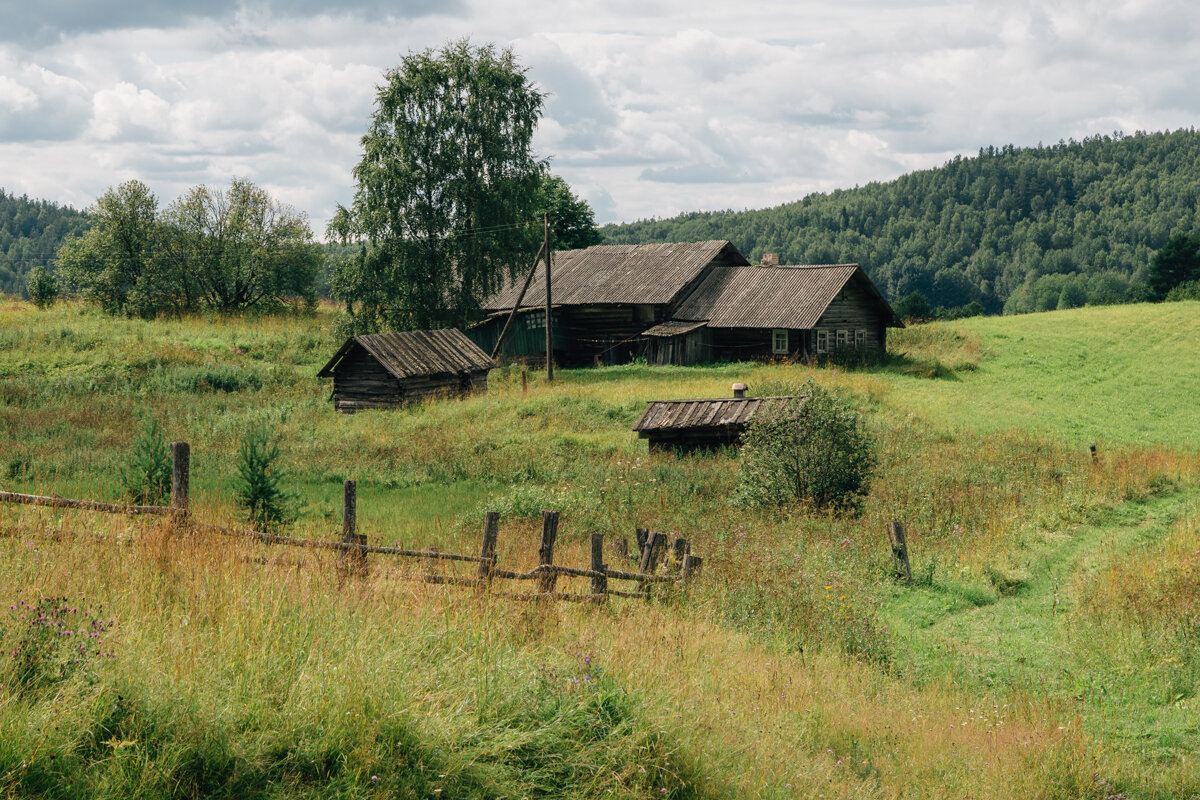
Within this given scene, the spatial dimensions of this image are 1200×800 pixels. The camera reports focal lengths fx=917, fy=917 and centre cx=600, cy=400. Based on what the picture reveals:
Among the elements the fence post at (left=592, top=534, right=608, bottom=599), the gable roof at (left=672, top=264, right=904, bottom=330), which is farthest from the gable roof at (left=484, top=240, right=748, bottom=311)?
the fence post at (left=592, top=534, right=608, bottom=599)

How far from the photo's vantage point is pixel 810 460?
16.2 metres

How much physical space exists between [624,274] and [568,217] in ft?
45.8

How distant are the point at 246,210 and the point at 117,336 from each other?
1411 cm

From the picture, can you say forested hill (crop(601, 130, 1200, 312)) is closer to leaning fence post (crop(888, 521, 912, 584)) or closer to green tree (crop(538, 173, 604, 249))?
green tree (crop(538, 173, 604, 249))

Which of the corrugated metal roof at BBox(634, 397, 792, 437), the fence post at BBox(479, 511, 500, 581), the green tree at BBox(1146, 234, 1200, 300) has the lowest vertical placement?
the fence post at BBox(479, 511, 500, 581)

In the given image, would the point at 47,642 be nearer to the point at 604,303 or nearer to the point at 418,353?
the point at 418,353

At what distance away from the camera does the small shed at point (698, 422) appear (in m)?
20.9

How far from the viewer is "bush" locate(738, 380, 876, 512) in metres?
16.1

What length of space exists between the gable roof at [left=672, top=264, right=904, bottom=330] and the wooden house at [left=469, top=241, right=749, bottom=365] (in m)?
1.27

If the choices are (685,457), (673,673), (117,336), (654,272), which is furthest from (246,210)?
(673,673)

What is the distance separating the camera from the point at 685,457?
2131 cm

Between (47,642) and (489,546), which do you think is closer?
(47,642)

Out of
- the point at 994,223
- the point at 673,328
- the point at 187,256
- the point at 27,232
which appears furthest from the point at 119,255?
the point at 994,223

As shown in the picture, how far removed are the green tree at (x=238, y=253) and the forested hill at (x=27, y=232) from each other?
97.6 metres
